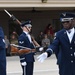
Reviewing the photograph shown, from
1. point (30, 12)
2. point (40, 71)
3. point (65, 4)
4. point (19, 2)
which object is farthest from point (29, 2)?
point (40, 71)

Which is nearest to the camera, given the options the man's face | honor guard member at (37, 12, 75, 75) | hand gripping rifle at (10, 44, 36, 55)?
the man's face

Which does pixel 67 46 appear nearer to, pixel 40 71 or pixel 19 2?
pixel 40 71

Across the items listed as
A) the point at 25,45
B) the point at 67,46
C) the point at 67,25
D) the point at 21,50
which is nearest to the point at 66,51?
the point at 67,46

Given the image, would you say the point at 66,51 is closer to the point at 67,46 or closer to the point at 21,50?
the point at 67,46

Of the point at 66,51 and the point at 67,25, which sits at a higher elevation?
the point at 67,25

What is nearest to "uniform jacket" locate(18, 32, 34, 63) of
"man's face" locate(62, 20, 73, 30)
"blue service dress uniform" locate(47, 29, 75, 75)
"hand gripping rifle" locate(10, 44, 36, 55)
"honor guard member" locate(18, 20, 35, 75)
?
"honor guard member" locate(18, 20, 35, 75)

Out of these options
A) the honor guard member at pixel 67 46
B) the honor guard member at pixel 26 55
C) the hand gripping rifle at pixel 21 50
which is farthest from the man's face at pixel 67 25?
the honor guard member at pixel 26 55

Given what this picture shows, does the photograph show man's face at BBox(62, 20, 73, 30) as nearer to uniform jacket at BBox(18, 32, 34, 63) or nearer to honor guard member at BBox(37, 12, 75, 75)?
honor guard member at BBox(37, 12, 75, 75)

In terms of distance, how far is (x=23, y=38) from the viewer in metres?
9.18

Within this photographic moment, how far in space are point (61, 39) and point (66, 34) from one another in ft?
0.37

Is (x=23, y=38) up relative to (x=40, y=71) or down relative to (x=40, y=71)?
up

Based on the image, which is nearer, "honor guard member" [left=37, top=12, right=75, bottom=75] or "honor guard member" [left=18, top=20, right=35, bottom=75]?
"honor guard member" [left=37, top=12, right=75, bottom=75]

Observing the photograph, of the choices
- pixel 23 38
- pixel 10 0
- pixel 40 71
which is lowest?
pixel 40 71

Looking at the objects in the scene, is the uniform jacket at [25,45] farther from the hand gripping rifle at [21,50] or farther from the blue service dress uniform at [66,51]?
the blue service dress uniform at [66,51]
